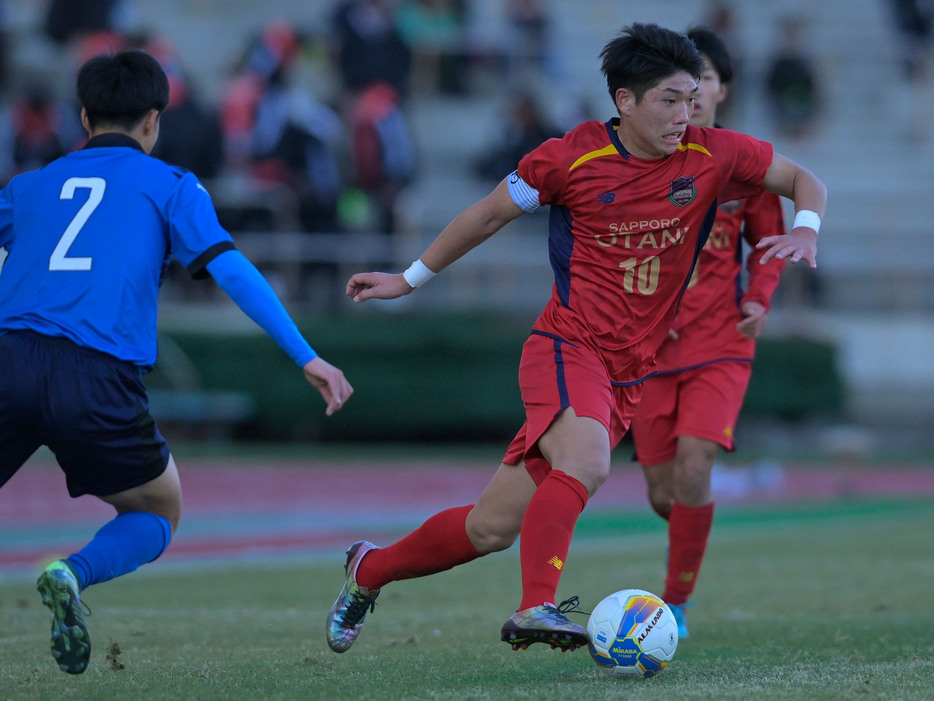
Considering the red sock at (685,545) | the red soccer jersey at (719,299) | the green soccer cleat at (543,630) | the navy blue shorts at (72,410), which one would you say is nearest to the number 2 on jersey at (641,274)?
the green soccer cleat at (543,630)

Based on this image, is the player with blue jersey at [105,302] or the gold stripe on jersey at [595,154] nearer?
the player with blue jersey at [105,302]

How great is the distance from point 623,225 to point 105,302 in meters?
1.90

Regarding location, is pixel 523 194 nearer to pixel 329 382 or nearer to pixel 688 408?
pixel 329 382

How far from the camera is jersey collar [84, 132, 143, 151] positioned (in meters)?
4.70

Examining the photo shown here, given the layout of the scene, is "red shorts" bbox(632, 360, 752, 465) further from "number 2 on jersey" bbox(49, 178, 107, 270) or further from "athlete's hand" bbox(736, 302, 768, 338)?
"number 2 on jersey" bbox(49, 178, 107, 270)

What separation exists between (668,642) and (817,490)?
1139cm

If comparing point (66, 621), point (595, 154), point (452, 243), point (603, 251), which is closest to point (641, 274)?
point (603, 251)

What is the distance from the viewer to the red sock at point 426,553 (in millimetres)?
4991

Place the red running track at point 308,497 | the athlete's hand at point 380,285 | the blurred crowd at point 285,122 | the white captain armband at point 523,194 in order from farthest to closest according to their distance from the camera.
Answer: the blurred crowd at point 285,122 < the red running track at point 308,497 < the athlete's hand at point 380,285 < the white captain armband at point 523,194

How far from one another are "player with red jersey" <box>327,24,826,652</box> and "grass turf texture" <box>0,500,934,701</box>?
0.48m

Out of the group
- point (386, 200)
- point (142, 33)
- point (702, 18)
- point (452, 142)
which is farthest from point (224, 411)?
point (702, 18)

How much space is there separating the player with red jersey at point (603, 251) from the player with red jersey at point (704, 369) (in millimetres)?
1170

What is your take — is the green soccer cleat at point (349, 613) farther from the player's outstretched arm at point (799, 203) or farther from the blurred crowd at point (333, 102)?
the blurred crowd at point (333, 102)

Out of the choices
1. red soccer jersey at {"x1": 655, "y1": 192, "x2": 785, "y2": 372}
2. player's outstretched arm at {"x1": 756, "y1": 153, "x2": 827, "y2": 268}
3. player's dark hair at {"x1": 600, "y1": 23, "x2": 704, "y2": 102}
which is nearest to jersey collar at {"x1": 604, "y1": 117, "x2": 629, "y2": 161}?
player's dark hair at {"x1": 600, "y1": 23, "x2": 704, "y2": 102}
